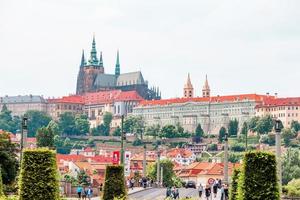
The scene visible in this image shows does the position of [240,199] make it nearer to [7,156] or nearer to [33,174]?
[33,174]

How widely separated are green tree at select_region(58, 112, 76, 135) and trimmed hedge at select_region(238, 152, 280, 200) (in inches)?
5939

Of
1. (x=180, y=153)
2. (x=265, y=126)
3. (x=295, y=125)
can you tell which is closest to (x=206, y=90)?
(x=295, y=125)

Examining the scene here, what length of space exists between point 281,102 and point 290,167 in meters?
72.6

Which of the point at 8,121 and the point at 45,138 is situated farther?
the point at 8,121

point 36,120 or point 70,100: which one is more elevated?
point 70,100

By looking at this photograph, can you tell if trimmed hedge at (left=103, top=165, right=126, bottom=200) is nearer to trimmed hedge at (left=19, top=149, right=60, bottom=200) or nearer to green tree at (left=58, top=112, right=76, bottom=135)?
trimmed hedge at (left=19, top=149, right=60, bottom=200)

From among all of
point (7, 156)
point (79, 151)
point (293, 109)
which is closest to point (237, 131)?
point (293, 109)

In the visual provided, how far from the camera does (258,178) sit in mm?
16047

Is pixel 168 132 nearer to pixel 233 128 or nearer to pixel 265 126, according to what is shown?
pixel 233 128

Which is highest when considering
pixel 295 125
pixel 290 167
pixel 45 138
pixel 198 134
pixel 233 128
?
pixel 295 125

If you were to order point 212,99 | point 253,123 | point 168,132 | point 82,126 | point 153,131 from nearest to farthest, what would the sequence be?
point 253,123
point 168,132
point 153,131
point 82,126
point 212,99

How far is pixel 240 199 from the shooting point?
1611 cm

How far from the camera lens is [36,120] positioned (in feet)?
575

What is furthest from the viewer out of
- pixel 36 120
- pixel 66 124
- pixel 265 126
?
pixel 36 120
